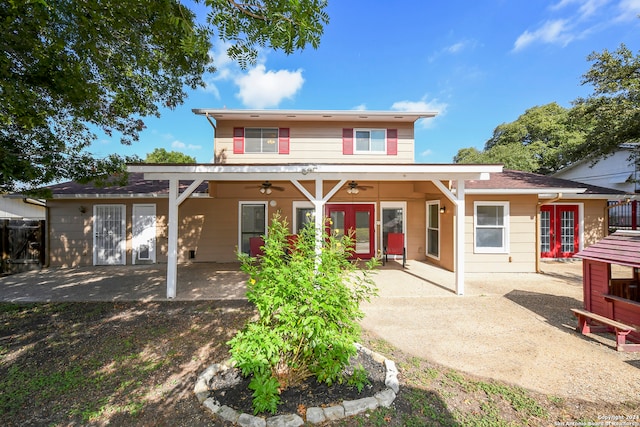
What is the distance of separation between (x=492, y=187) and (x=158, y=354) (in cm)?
880

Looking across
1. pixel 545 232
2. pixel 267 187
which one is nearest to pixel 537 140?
pixel 545 232

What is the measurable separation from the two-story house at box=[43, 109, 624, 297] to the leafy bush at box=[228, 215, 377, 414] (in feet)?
20.0

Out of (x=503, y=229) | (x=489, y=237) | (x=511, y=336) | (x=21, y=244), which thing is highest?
(x=503, y=229)

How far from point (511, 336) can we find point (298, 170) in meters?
4.56

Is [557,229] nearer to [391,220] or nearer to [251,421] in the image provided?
[391,220]

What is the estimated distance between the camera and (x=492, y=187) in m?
7.93

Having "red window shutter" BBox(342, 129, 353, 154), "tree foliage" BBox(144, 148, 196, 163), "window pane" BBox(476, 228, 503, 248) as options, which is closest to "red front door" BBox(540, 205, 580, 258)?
"window pane" BBox(476, 228, 503, 248)

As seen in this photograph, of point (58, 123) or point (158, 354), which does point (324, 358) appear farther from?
point (58, 123)

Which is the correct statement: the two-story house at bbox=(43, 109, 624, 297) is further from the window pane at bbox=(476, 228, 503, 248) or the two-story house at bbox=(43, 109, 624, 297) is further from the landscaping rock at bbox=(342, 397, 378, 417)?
the landscaping rock at bbox=(342, 397, 378, 417)

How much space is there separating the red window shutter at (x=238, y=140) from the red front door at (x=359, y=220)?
12.1 ft

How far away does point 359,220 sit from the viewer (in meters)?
9.93

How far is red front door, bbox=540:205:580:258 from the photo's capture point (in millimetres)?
9836

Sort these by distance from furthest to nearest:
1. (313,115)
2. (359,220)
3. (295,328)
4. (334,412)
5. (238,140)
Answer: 1. (359,220)
2. (238,140)
3. (313,115)
4. (295,328)
5. (334,412)

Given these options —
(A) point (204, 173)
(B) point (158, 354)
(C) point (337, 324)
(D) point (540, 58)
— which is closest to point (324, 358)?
(C) point (337, 324)
